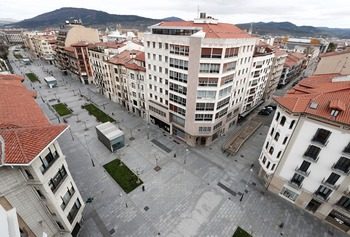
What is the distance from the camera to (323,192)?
1004 inches

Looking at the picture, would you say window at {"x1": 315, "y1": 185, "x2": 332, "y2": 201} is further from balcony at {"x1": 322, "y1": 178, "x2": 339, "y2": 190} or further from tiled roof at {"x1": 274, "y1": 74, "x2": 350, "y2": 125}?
tiled roof at {"x1": 274, "y1": 74, "x2": 350, "y2": 125}

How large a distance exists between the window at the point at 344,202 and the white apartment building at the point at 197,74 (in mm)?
23611

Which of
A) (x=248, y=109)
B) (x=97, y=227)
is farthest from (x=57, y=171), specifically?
(x=248, y=109)

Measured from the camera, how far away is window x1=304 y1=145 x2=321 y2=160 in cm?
2418

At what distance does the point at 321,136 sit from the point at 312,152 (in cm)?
285

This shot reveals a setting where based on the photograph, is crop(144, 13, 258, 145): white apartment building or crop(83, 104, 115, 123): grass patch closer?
crop(144, 13, 258, 145): white apartment building

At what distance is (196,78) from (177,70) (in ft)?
17.1

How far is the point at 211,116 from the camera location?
38344 mm

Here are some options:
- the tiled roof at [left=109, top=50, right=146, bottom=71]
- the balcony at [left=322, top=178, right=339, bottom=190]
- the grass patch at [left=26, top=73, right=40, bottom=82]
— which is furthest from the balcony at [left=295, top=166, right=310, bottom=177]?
the grass patch at [left=26, top=73, right=40, bottom=82]

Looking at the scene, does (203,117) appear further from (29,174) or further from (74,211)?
(29,174)

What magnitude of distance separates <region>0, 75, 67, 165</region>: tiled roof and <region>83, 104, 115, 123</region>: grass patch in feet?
99.6

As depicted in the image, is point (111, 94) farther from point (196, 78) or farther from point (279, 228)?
point (279, 228)

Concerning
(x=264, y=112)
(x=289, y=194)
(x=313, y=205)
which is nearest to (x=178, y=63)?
(x=289, y=194)

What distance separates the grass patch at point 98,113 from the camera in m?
54.2
